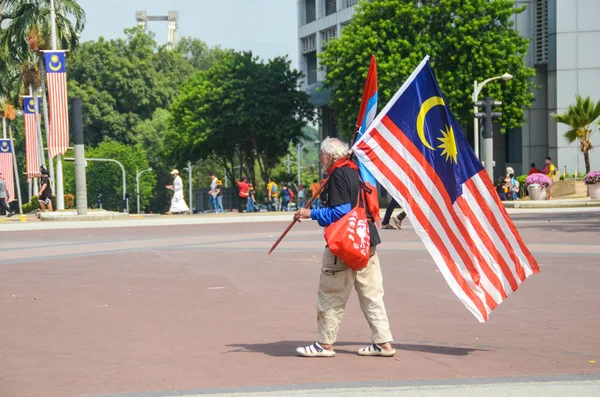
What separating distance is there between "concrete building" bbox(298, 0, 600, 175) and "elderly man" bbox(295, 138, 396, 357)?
126 feet

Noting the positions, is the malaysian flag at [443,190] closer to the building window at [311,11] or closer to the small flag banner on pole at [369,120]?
the small flag banner on pole at [369,120]

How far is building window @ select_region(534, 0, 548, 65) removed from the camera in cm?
4919

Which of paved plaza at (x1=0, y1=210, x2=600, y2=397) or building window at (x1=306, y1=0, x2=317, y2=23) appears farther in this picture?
building window at (x1=306, y1=0, x2=317, y2=23)

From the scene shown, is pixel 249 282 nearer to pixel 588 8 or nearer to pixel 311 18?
pixel 588 8

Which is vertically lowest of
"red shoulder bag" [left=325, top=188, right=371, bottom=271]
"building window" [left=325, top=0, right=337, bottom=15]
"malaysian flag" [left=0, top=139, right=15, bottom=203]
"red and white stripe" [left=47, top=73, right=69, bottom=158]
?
"malaysian flag" [left=0, top=139, right=15, bottom=203]

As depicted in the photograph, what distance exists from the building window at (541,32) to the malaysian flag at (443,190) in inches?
1722

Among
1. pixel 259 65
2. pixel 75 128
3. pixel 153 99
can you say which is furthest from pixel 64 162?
pixel 75 128

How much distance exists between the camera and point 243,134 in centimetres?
5541

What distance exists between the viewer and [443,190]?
7352 mm

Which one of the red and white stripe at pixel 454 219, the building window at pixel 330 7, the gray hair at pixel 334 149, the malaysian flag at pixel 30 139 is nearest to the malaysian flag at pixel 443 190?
the red and white stripe at pixel 454 219

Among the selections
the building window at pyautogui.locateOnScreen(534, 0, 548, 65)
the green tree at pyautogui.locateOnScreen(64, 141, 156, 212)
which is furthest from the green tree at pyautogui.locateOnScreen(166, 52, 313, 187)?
the green tree at pyautogui.locateOnScreen(64, 141, 156, 212)

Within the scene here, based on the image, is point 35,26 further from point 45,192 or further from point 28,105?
point 45,192

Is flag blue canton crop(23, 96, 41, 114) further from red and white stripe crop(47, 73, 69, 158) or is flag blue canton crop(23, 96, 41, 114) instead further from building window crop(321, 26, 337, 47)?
building window crop(321, 26, 337, 47)

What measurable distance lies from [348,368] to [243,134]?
49121mm
